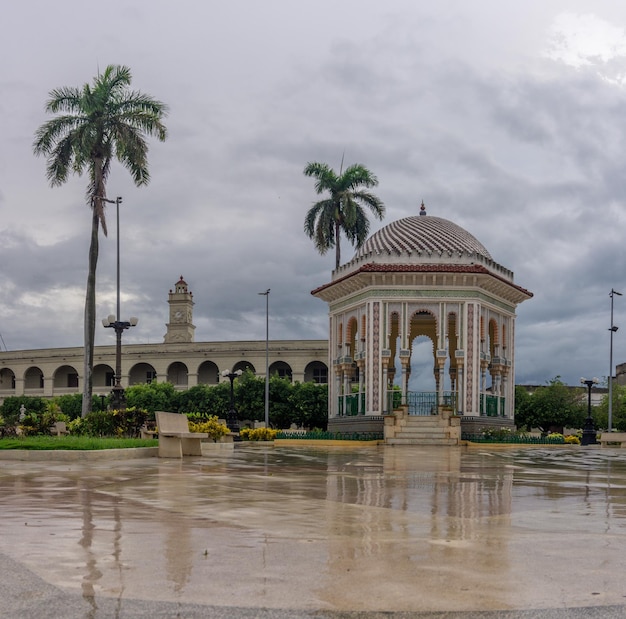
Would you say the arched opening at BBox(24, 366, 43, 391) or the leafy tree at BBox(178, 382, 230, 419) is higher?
the arched opening at BBox(24, 366, 43, 391)

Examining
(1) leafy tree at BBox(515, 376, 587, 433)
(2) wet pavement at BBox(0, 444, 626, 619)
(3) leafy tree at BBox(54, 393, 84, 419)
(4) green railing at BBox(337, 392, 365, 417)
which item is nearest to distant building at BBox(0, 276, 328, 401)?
(3) leafy tree at BBox(54, 393, 84, 419)

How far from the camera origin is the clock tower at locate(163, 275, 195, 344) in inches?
3622

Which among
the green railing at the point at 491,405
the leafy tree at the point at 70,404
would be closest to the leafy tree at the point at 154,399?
the leafy tree at the point at 70,404

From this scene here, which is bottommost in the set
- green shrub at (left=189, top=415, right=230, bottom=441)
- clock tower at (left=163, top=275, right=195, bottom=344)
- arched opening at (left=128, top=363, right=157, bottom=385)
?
green shrub at (left=189, top=415, right=230, bottom=441)

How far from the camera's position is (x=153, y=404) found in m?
70.8

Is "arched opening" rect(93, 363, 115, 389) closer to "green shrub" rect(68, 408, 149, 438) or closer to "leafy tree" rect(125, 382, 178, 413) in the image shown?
"leafy tree" rect(125, 382, 178, 413)

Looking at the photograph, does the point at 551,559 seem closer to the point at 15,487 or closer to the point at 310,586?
the point at 310,586

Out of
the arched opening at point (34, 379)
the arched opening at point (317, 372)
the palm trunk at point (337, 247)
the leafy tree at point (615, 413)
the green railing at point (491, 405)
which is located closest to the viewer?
the green railing at point (491, 405)

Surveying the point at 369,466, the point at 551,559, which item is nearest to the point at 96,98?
the point at 369,466

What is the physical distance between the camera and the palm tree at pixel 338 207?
169 feet

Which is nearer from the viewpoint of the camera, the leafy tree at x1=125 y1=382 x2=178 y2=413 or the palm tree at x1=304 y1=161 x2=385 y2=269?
the palm tree at x1=304 y1=161 x2=385 y2=269

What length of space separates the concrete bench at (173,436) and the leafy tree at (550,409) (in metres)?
53.7

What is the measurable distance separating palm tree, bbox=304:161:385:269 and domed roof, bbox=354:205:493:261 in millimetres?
6131

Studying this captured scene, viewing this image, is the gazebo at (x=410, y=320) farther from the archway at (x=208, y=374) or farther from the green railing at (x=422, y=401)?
the archway at (x=208, y=374)
